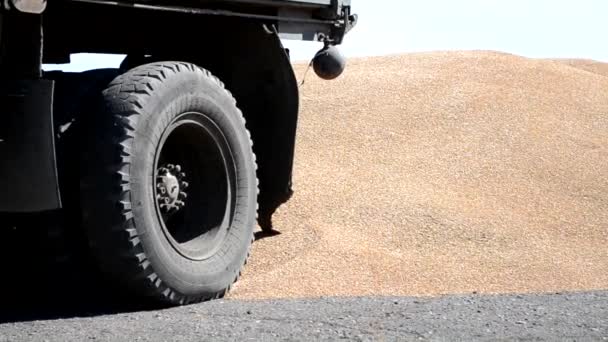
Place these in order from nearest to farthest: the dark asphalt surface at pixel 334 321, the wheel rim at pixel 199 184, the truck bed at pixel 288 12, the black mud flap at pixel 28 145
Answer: the dark asphalt surface at pixel 334 321
the black mud flap at pixel 28 145
the truck bed at pixel 288 12
the wheel rim at pixel 199 184

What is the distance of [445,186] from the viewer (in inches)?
437

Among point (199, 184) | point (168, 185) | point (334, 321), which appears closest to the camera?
point (334, 321)

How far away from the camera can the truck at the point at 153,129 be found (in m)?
5.26

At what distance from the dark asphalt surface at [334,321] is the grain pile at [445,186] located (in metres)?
0.98

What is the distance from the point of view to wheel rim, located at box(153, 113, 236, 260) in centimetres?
631

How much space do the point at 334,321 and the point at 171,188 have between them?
135 centimetres

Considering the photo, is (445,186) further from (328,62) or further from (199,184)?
(199,184)

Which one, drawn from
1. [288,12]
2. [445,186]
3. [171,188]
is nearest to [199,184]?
[171,188]

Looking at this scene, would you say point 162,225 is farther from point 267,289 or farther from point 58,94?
point 267,289

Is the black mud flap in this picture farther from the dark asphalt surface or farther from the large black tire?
the dark asphalt surface

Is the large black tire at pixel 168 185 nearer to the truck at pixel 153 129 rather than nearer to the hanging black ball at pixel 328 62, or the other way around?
the truck at pixel 153 129

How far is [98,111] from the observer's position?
5.64 meters

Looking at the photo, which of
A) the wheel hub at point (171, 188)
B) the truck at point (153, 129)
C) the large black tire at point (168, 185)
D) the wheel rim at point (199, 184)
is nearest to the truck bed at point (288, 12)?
the truck at point (153, 129)

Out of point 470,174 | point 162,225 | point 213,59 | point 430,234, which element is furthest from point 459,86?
point 162,225
